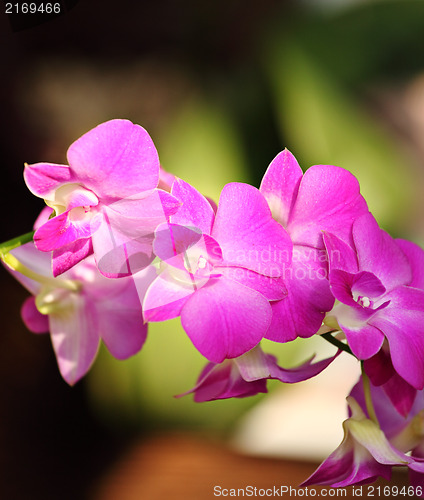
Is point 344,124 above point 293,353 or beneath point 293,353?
above

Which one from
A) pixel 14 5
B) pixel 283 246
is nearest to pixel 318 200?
pixel 283 246

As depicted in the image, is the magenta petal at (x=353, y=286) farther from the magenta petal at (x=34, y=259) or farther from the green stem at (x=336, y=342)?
the magenta petal at (x=34, y=259)

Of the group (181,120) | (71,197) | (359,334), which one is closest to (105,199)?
(71,197)

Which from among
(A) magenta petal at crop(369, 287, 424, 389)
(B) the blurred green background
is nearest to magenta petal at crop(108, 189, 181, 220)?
(A) magenta petal at crop(369, 287, 424, 389)

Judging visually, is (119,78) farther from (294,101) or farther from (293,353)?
(293,353)

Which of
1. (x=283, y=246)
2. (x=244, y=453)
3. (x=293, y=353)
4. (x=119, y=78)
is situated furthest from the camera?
(x=119, y=78)

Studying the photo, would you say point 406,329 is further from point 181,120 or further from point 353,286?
point 181,120
